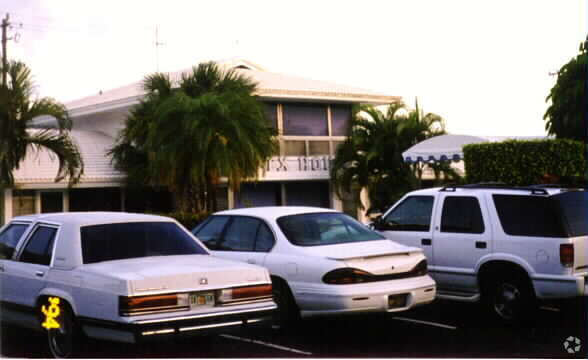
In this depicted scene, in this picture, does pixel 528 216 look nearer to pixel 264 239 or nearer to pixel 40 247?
pixel 264 239

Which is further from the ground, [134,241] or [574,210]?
[574,210]

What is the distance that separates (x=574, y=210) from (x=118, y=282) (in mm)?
5570

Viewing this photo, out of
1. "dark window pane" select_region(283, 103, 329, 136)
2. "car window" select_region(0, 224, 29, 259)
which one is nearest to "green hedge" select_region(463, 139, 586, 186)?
"dark window pane" select_region(283, 103, 329, 136)

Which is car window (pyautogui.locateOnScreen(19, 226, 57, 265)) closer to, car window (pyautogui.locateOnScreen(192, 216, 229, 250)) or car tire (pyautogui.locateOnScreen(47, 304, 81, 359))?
car tire (pyautogui.locateOnScreen(47, 304, 81, 359))

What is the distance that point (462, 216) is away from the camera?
32.7 feet

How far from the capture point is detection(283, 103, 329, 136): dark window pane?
83.8 ft

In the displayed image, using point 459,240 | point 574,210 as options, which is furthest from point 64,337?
point 574,210

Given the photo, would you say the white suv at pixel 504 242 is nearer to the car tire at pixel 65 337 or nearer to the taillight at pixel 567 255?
the taillight at pixel 567 255

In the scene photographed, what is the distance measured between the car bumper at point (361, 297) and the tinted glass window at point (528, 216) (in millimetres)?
1532

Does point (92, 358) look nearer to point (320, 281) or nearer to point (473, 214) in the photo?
point (320, 281)

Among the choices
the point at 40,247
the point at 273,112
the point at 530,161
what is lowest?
the point at 40,247

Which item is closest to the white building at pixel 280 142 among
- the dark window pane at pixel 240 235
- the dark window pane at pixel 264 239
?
the dark window pane at pixel 240 235

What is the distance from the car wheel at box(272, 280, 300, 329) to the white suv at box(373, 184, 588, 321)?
2369mm

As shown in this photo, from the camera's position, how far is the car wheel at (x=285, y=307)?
868 centimetres
